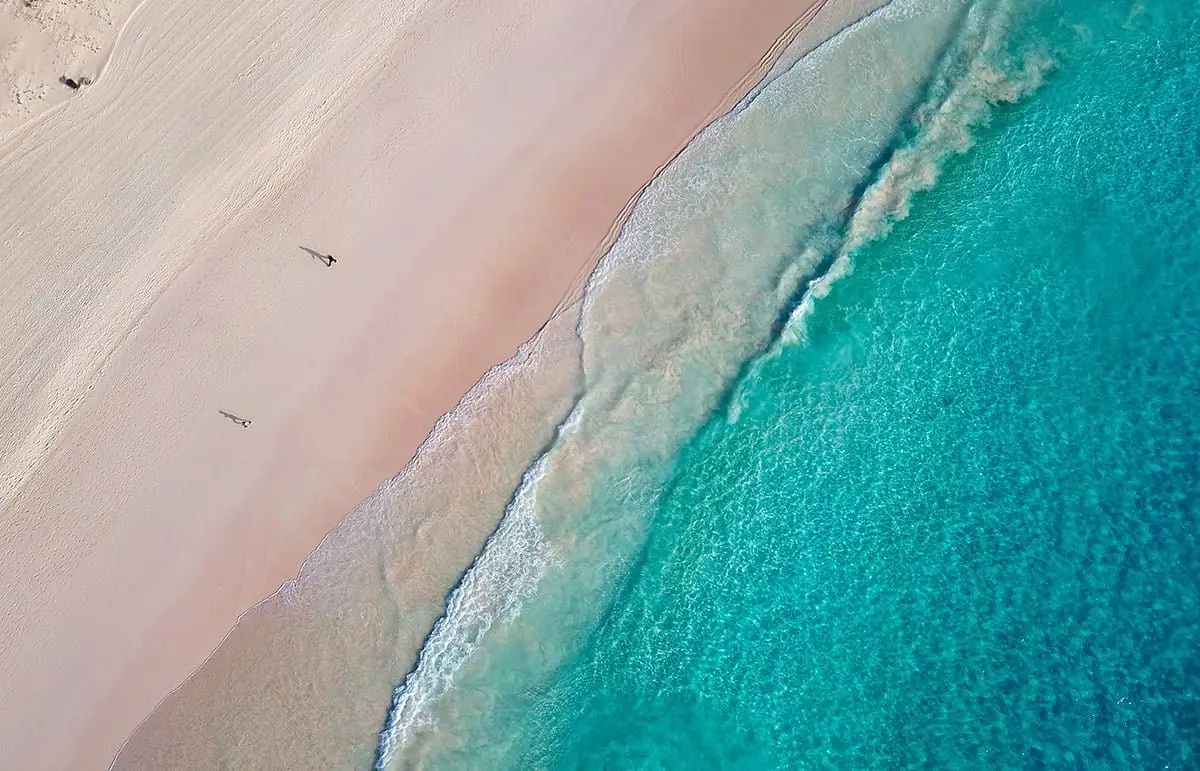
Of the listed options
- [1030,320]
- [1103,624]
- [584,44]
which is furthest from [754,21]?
[1103,624]

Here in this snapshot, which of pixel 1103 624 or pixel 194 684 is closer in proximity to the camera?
pixel 1103 624

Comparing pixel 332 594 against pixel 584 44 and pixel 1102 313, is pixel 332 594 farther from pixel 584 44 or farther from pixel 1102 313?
pixel 1102 313

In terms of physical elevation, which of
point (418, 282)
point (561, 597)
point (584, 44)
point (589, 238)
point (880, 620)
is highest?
point (584, 44)

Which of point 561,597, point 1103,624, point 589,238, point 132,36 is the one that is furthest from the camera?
point 132,36

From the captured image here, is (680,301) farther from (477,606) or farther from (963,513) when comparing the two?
(477,606)

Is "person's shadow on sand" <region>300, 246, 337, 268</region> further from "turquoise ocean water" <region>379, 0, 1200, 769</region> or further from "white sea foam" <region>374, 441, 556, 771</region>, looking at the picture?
"white sea foam" <region>374, 441, 556, 771</region>

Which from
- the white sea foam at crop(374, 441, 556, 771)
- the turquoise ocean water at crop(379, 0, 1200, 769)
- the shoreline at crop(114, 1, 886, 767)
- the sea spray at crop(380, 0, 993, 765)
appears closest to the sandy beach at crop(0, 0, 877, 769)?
the shoreline at crop(114, 1, 886, 767)
